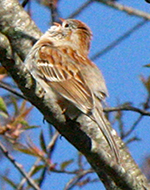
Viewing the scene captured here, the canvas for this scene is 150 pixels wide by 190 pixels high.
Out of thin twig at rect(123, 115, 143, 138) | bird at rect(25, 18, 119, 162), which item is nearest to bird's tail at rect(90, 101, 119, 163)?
bird at rect(25, 18, 119, 162)

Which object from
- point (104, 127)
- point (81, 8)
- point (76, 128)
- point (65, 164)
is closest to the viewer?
point (76, 128)

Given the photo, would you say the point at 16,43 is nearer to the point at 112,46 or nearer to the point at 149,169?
the point at 112,46

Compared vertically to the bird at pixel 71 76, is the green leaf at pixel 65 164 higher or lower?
lower

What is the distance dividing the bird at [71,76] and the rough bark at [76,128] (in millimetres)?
84

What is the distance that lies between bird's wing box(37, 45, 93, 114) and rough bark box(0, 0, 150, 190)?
0.12 meters

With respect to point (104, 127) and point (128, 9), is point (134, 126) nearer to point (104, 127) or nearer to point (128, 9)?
point (128, 9)

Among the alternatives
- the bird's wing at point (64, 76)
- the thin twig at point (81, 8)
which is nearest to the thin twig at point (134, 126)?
the bird's wing at point (64, 76)

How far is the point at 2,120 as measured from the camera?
4.76 meters

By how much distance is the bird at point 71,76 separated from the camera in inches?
132

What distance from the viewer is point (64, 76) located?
3.89 meters

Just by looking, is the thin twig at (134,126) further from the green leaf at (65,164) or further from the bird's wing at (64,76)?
the bird's wing at (64,76)

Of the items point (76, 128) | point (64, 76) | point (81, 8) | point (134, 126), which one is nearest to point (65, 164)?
point (134, 126)

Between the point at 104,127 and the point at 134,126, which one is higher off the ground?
the point at 104,127

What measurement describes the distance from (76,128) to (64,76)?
912 mm
